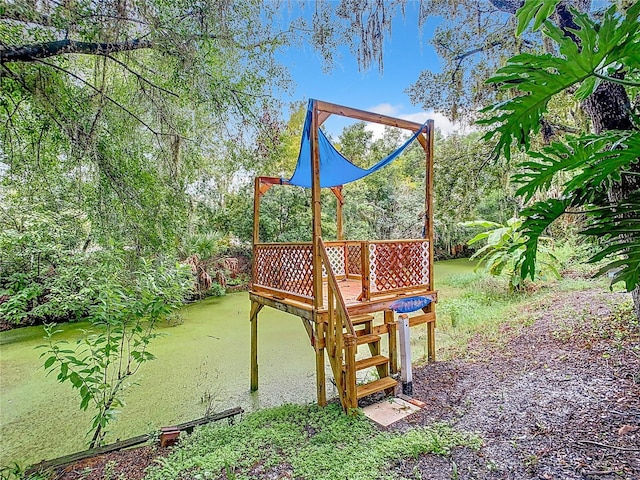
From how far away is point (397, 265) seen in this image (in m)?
3.96

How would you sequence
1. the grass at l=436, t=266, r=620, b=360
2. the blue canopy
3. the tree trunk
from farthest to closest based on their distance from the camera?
the grass at l=436, t=266, r=620, b=360, the blue canopy, the tree trunk

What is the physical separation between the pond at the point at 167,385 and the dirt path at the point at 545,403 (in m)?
1.26

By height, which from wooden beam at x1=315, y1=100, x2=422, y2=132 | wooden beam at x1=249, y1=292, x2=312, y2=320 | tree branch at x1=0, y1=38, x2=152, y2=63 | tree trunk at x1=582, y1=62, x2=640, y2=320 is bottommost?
wooden beam at x1=249, y1=292, x2=312, y2=320

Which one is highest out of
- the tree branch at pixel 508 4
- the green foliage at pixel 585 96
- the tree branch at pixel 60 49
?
the tree branch at pixel 508 4

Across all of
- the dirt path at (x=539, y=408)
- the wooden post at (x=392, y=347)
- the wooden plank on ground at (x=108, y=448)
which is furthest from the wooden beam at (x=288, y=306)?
the dirt path at (x=539, y=408)

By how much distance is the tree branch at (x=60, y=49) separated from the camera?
2634 mm

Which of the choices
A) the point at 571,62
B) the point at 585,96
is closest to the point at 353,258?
the point at 585,96

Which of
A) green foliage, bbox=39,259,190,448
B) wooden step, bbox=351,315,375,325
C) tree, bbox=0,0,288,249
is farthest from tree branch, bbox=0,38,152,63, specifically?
wooden step, bbox=351,315,375,325

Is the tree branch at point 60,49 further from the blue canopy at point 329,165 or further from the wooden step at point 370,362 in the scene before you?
the wooden step at point 370,362

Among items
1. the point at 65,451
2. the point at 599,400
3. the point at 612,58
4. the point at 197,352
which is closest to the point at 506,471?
the point at 599,400

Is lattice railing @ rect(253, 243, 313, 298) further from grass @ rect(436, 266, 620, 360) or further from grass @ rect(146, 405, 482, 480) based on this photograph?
grass @ rect(436, 266, 620, 360)

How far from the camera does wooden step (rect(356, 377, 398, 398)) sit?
3.14 meters

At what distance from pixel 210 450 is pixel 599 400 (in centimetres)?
300

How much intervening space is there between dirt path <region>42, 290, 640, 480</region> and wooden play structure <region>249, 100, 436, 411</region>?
23.6 inches
